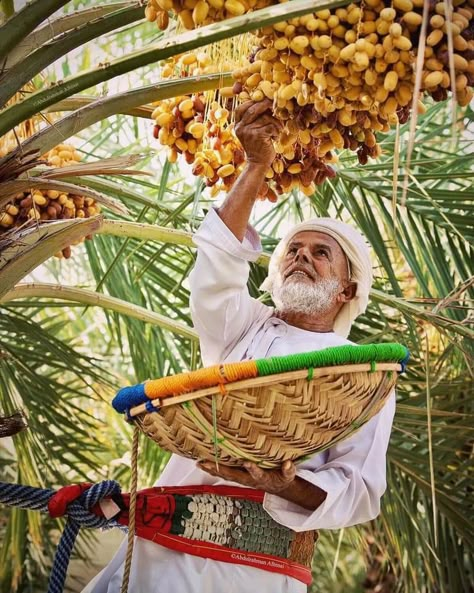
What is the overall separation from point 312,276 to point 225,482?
0.59 metres

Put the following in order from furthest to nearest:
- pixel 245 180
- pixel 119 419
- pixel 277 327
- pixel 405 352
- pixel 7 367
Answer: pixel 119 419 < pixel 7 367 < pixel 277 327 < pixel 245 180 < pixel 405 352

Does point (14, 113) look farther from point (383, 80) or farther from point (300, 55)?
point (383, 80)

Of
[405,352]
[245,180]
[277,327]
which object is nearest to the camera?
[405,352]

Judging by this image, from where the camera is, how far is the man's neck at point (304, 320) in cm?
251

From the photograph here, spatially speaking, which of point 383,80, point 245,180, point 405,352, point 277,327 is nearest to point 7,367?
point 277,327

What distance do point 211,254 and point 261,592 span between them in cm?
70

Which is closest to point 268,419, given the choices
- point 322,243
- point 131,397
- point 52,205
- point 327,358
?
point 327,358

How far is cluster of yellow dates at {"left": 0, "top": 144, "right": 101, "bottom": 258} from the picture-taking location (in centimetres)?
281

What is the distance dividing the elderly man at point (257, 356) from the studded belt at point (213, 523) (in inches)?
0.9

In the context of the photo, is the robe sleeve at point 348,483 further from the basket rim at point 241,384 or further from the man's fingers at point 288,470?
the basket rim at point 241,384

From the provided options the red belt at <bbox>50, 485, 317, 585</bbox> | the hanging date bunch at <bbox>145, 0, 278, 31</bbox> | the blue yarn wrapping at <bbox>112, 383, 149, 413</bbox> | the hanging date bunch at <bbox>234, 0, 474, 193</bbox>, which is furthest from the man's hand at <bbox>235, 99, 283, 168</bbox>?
the red belt at <bbox>50, 485, 317, 585</bbox>

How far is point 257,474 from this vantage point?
6.42 ft

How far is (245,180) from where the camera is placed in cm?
219

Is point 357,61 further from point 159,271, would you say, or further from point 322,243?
point 159,271
